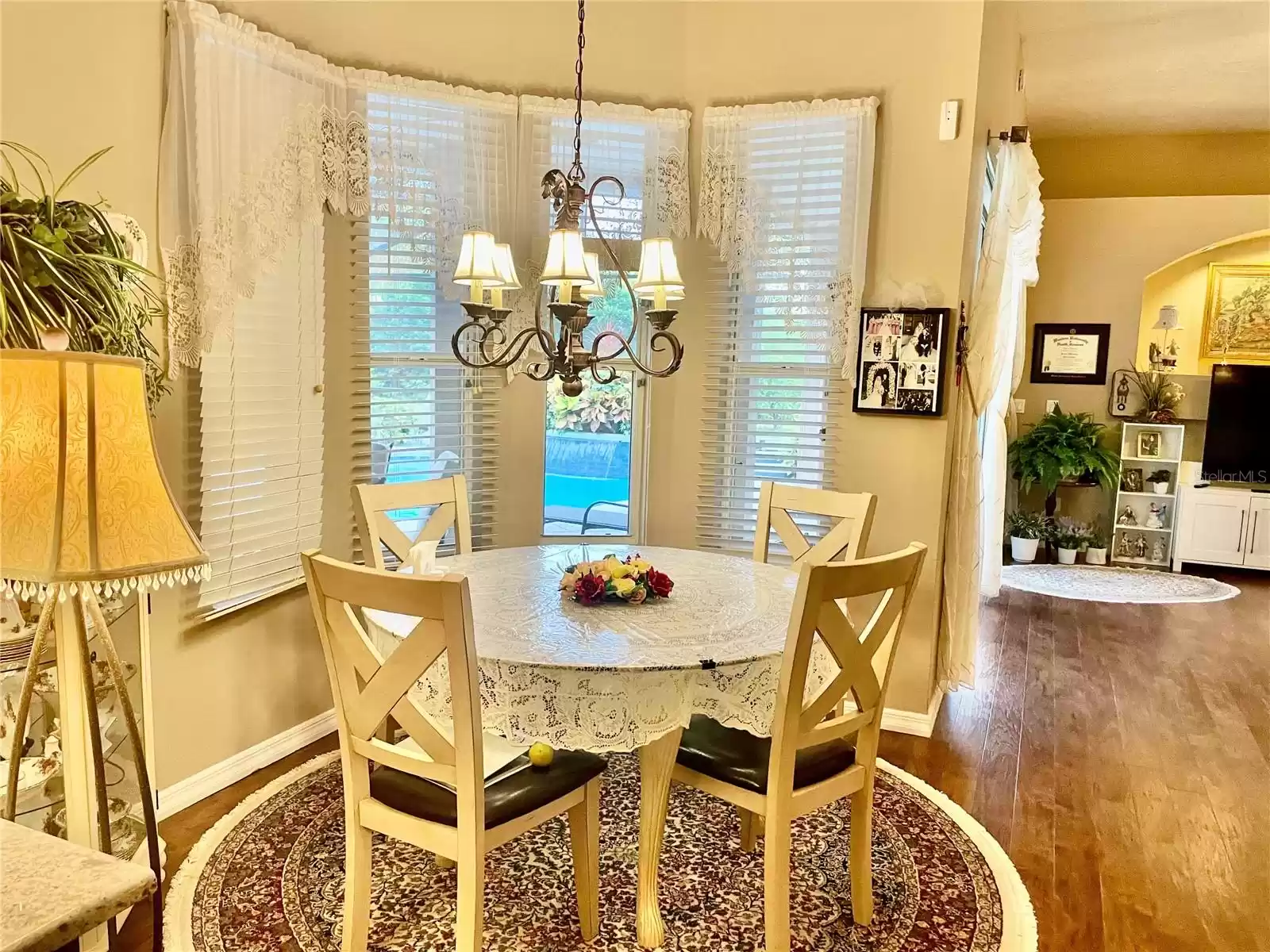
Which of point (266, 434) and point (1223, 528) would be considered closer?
point (266, 434)

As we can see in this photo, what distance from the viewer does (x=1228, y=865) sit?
251 cm

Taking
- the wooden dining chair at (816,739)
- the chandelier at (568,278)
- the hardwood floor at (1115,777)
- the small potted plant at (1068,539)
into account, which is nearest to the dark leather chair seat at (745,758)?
the wooden dining chair at (816,739)

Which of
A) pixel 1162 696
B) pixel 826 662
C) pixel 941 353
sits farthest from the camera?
pixel 1162 696

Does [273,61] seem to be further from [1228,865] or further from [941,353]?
[1228,865]

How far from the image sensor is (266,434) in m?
2.82

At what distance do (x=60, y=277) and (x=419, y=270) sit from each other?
1.65 meters

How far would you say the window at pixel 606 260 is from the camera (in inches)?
134

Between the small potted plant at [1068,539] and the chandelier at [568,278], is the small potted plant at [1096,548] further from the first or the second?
the chandelier at [568,278]

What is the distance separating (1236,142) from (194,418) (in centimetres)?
738

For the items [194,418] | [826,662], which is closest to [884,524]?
[826,662]

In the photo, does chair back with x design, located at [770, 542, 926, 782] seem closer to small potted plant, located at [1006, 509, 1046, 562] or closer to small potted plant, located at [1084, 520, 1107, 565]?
small potted plant, located at [1006, 509, 1046, 562]

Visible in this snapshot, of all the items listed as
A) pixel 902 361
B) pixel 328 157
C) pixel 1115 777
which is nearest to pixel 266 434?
pixel 328 157

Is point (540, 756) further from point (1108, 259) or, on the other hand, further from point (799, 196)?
point (1108, 259)

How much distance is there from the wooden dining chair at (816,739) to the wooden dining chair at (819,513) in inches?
27.0
